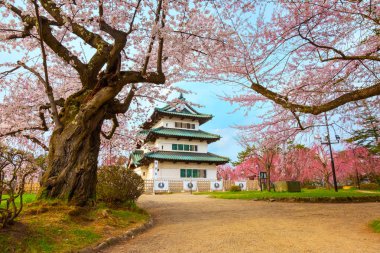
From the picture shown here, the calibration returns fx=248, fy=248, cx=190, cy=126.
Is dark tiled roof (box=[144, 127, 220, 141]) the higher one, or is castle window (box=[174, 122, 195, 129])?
castle window (box=[174, 122, 195, 129])

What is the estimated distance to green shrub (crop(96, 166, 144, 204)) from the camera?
8062 mm

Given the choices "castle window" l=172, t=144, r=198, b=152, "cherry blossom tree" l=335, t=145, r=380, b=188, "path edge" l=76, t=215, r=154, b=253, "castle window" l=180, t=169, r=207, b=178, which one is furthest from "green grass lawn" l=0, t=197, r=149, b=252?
"cherry blossom tree" l=335, t=145, r=380, b=188

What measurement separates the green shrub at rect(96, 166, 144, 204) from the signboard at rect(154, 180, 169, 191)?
1889 cm

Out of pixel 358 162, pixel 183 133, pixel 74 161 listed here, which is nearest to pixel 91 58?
pixel 74 161

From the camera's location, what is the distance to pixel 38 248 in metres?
3.66

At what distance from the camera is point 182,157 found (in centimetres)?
3078

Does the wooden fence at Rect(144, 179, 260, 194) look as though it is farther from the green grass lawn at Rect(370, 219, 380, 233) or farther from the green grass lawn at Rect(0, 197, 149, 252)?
the green grass lawn at Rect(370, 219, 380, 233)

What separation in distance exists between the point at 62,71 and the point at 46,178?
22.0ft

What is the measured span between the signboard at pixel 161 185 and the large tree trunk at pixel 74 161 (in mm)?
20827

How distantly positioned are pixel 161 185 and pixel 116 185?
65.3 feet

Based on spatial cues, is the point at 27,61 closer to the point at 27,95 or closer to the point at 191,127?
the point at 27,95

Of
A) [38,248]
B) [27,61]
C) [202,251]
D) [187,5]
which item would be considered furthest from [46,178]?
[187,5]

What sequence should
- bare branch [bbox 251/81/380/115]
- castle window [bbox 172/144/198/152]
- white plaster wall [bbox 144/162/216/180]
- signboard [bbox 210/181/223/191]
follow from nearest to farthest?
bare branch [bbox 251/81/380/115]
signboard [bbox 210/181/223/191]
white plaster wall [bbox 144/162/216/180]
castle window [bbox 172/144/198/152]

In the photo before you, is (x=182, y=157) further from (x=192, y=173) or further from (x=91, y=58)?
(x=91, y=58)
